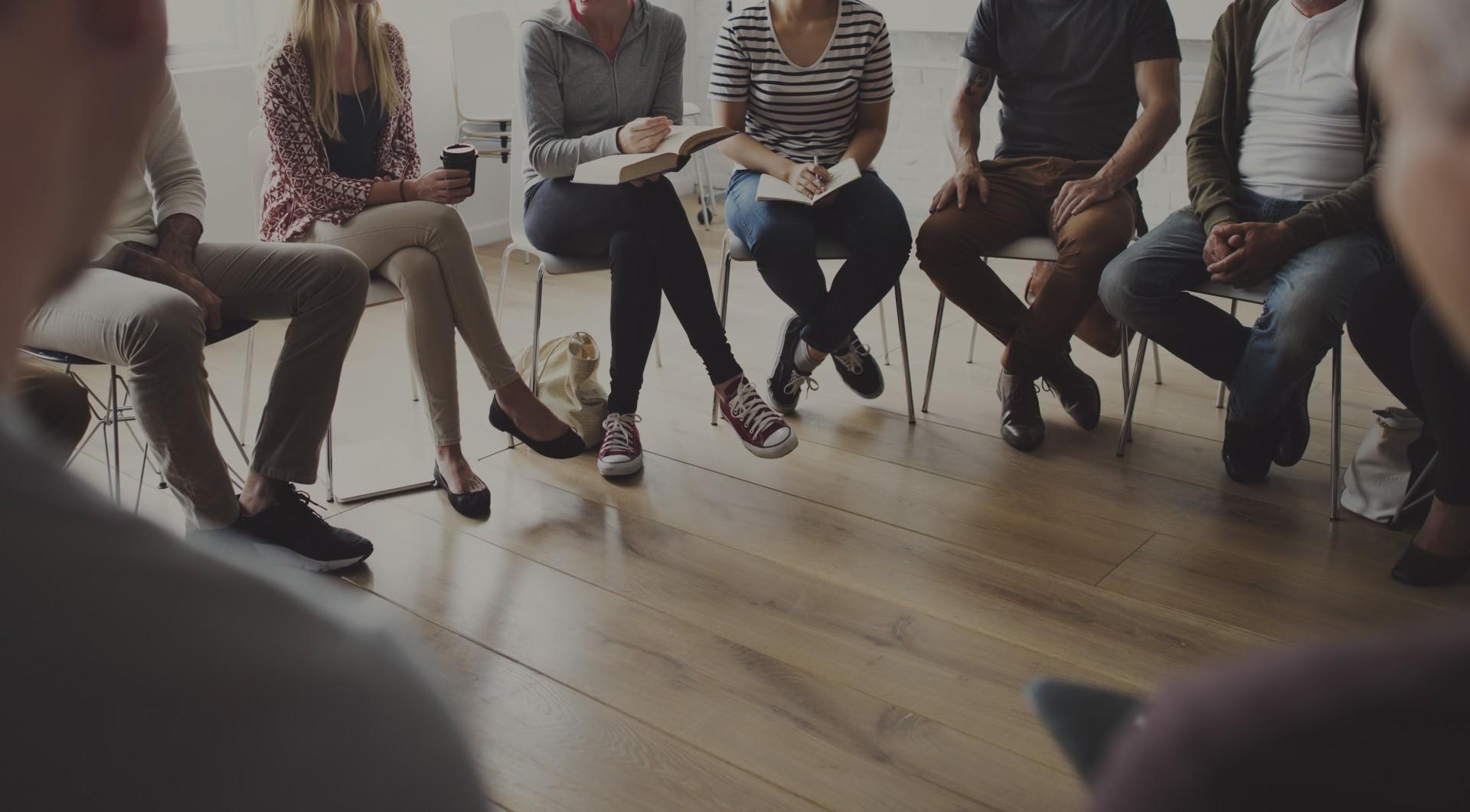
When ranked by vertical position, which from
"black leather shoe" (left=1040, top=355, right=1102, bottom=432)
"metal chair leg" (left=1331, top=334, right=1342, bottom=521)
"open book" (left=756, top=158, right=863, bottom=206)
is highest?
"open book" (left=756, top=158, right=863, bottom=206)

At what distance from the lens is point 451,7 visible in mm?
5035

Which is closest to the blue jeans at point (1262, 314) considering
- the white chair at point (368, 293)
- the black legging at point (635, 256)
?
the black legging at point (635, 256)

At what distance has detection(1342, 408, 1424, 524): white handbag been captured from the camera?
251 centimetres

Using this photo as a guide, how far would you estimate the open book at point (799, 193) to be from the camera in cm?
283

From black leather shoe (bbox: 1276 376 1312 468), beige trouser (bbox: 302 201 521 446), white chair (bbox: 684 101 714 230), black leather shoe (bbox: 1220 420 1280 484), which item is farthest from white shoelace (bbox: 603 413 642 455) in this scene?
white chair (bbox: 684 101 714 230)

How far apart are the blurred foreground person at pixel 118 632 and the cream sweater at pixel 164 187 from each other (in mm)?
2284

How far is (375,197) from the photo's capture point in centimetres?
263

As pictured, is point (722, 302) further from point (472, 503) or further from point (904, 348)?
point (472, 503)

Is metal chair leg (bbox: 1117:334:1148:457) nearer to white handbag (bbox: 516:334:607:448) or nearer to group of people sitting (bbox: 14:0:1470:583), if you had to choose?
group of people sitting (bbox: 14:0:1470:583)

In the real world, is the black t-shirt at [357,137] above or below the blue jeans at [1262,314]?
above

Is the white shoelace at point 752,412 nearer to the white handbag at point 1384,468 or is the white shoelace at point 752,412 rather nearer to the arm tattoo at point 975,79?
the arm tattoo at point 975,79

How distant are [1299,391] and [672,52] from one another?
1.63 m

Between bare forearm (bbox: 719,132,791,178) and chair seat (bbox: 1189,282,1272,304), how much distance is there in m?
0.96

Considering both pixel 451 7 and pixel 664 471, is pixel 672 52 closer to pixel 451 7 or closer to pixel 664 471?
pixel 664 471
